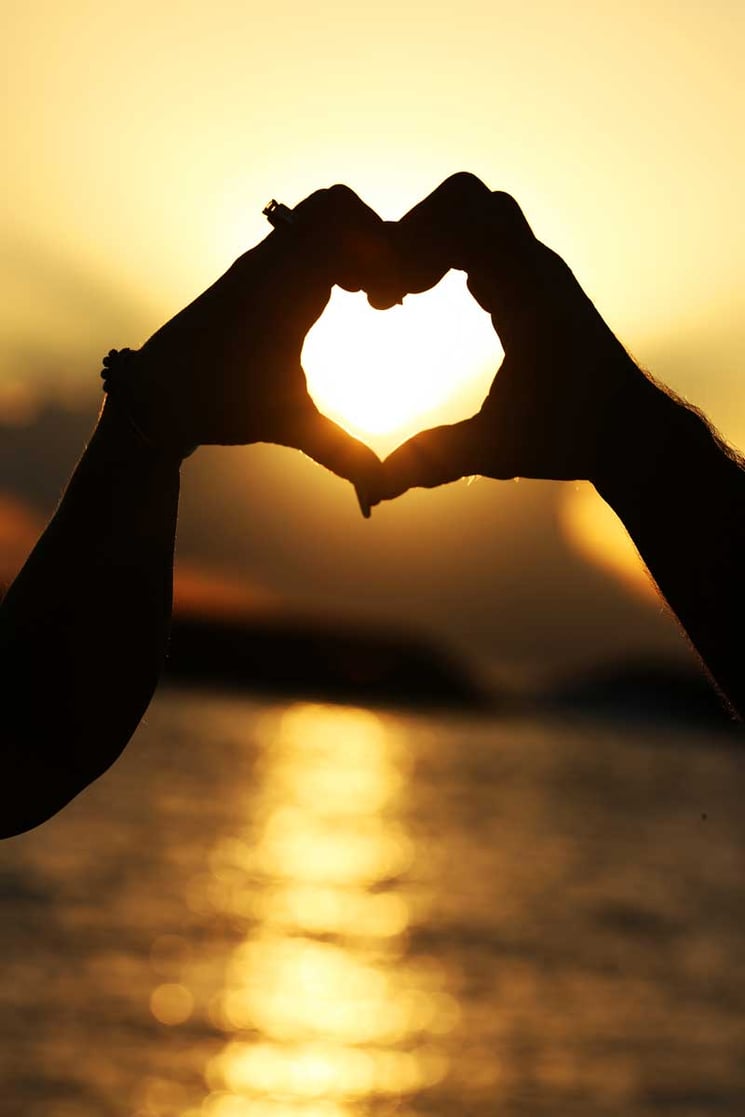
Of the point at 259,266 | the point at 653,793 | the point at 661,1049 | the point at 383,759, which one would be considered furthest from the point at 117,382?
the point at 383,759

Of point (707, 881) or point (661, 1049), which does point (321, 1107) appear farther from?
point (707, 881)

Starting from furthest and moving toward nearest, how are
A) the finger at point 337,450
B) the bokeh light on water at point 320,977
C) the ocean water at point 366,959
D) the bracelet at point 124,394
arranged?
the bokeh light on water at point 320,977 < the ocean water at point 366,959 < the bracelet at point 124,394 < the finger at point 337,450

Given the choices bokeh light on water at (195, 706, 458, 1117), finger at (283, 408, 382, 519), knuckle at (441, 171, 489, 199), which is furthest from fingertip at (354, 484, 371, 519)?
bokeh light on water at (195, 706, 458, 1117)

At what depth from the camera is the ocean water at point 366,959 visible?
94.7 ft

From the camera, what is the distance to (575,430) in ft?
7.60

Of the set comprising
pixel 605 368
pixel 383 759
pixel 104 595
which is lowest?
pixel 104 595

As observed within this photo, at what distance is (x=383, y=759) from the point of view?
14812cm

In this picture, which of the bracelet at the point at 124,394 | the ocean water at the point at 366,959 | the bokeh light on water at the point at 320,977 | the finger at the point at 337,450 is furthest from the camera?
the bokeh light on water at the point at 320,977

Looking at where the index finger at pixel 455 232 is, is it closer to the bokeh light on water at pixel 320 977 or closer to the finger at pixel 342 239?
the finger at pixel 342 239

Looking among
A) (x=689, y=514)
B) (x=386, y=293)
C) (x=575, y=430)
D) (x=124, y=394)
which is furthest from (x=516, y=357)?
(x=124, y=394)

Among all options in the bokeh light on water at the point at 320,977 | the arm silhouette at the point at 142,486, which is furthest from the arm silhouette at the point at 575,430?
the bokeh light on water at the point at 320,977

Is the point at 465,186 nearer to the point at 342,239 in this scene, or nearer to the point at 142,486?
the point at 342,239

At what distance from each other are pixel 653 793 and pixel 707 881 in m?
46.2

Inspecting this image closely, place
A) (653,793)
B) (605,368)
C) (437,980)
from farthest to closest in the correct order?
(653,793) < (437,980) < (605,368)
